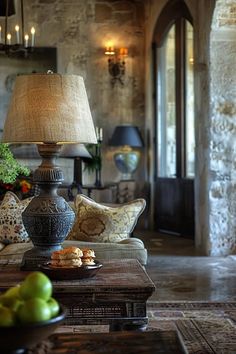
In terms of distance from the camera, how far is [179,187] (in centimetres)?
830

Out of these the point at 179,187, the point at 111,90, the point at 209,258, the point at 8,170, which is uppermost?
the point at 111,90

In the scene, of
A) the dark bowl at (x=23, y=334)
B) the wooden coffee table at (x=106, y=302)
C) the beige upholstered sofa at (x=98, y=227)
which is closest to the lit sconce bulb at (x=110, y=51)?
the beige upholstered sofa at (x=98, y=227)

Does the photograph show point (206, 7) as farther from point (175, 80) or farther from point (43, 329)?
point (43, 329)

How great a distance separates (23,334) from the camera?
57.1 inches

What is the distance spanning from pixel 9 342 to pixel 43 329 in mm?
87

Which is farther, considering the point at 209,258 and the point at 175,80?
the point at 175,80

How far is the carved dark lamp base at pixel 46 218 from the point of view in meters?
2.90

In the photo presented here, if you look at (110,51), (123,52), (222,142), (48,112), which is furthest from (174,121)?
(48,112)

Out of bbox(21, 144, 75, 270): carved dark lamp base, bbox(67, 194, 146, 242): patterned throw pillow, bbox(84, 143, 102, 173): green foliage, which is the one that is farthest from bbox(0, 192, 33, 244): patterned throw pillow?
bbox(84, 143, 102, 173): green foliage

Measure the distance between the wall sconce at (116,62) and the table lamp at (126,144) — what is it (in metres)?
0.81

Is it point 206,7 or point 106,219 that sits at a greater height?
point 206,7

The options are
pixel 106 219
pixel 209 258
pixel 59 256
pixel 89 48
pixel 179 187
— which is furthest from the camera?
pixel 89 48

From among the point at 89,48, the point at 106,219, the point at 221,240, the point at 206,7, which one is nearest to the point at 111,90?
the point at 89,48

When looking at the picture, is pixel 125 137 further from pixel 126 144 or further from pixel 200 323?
pixel 200 323
